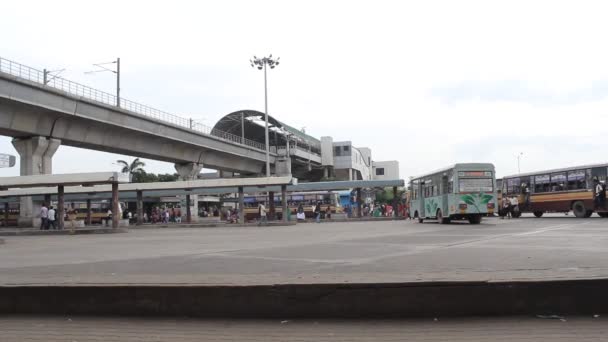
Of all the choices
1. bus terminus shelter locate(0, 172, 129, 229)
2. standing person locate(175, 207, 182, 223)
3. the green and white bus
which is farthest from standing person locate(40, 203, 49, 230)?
the green and white bus

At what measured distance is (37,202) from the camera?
1825 inches

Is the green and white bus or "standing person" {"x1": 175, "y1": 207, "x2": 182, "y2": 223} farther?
"standing person" {"x1": 175, "y1": 207, "x2": 182, "y2": 223}

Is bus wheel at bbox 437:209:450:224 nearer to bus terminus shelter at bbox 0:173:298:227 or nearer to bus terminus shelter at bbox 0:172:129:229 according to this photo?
bus terminus shelter at bbox 0:173:298:227

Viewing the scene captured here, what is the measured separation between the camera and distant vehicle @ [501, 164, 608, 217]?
27.9 m

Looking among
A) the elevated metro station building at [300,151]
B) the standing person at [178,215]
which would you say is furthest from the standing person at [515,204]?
the elevated metro station building at [300,151]

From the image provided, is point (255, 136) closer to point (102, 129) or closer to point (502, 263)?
point (102, 129)

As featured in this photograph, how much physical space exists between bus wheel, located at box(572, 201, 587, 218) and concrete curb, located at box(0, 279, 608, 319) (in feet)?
87.2

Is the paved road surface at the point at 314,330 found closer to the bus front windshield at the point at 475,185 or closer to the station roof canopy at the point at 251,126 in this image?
the bus front windshield at the point at 475,185

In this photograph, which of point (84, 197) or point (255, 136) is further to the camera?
point (255, 136)

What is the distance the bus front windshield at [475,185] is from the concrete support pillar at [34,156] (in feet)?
85.6

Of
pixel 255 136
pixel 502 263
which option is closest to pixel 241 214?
pixel 502 263

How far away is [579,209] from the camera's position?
29078mm

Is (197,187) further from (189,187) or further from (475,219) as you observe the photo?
(475,219)

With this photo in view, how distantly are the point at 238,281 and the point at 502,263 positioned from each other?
4528 millimetres
